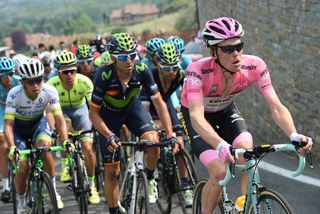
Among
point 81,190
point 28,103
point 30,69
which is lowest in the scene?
point 81,190

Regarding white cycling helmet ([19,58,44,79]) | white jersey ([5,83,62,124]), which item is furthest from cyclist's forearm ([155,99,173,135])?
white cycling helmet ([19,58,44,79])

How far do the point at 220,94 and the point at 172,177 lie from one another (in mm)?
1850

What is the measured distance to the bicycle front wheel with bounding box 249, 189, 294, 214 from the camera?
3953 millimetres

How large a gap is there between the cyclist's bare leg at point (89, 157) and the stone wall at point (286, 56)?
3.25 metres

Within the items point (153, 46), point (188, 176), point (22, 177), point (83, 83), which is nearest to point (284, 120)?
point (188, 176)

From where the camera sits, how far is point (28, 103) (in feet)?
23.3

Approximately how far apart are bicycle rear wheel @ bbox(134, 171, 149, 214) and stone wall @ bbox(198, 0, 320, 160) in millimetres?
3486

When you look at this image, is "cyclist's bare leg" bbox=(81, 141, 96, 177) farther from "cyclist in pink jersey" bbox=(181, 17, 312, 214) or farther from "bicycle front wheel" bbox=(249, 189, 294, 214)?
"bicycle front wheel" bbox=(249, 189, 294, 214)

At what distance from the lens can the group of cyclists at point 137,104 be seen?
15.4 ft

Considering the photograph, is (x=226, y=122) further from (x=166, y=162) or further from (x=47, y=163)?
(x=47, y=163)

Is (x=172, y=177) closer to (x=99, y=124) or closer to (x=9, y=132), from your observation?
(x=99, y=124)

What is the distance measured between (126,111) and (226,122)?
1.59 m

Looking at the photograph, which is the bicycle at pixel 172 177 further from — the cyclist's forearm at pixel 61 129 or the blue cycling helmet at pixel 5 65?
the blue cycling helmet at pixel 5 65

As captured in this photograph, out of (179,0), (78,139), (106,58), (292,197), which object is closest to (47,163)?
(78,139)
